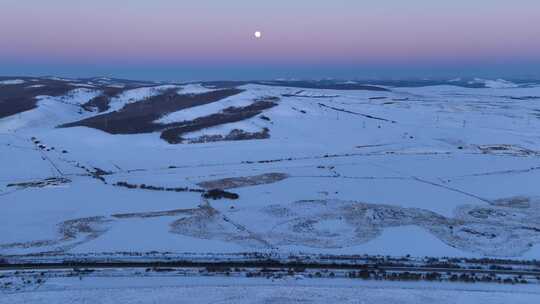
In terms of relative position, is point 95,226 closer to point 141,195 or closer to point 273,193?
point 141,195

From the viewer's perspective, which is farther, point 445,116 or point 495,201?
point 445,116

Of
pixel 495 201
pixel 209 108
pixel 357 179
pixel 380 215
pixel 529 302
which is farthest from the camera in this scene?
pixel 209 108

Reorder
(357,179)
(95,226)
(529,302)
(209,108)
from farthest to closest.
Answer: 1. (209,108)
2. (357,179)
3. (95,226)
4. (529,302)

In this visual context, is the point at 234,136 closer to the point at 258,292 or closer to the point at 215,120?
the point at 215,120

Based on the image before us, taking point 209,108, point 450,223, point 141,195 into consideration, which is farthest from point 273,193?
point 209,108

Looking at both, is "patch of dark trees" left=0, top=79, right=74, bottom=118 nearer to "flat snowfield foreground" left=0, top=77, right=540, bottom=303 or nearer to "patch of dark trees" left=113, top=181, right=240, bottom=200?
"flat snowfield foreground" left=0, top=77, right=540, bottom=303

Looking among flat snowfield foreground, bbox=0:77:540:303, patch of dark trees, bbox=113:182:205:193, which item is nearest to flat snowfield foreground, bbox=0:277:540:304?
flat snowfield foreground, bbox=0:77:540:303
